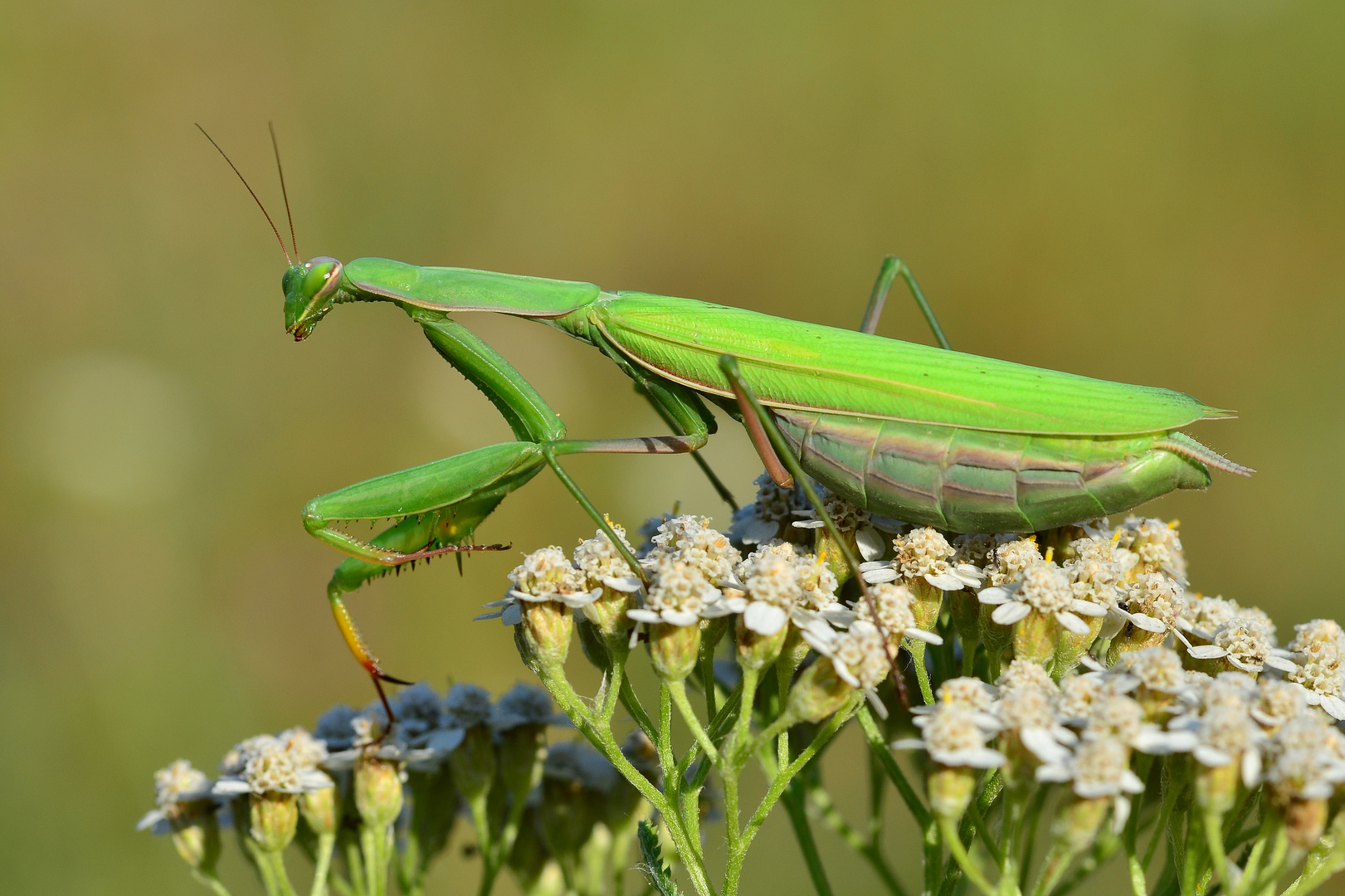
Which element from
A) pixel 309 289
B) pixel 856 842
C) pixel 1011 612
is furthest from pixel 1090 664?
pixel 309 289

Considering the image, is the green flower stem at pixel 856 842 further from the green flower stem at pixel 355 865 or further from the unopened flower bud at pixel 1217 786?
the green flower stem at pixel 355 865

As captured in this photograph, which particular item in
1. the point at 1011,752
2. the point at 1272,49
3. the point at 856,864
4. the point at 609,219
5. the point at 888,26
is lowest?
the point at 856,864

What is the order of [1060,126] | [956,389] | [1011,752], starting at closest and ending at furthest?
[1011,752], [956,389], [1060,126]

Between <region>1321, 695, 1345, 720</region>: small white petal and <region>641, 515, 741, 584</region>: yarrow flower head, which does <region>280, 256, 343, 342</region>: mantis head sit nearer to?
<region>641, 515, 741, 584</region>: yarrow flower head

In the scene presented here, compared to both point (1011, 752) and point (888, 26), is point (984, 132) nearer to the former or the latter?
point (888, 26)

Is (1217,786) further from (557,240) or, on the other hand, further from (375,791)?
(557,240)

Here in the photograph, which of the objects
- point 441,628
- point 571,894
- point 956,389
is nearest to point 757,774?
point 441,628

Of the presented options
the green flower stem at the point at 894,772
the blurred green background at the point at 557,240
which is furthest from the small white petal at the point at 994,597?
the blurred green background at the point at 557,240

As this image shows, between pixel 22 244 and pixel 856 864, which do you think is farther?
pixel 22 244
